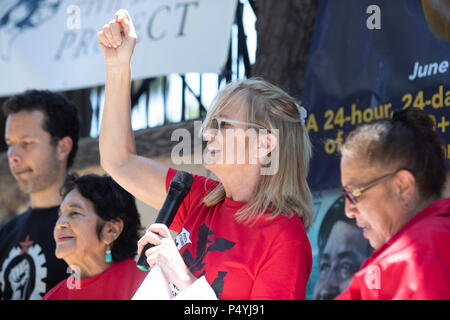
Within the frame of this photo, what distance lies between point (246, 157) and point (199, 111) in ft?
7.08

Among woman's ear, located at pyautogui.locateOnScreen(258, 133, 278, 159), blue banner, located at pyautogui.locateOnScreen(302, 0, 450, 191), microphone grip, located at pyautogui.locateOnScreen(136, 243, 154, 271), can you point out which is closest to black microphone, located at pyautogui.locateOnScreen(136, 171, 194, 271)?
microphone grip, located at pyautogui.locateOnScreen(136, 243, 154, 271)

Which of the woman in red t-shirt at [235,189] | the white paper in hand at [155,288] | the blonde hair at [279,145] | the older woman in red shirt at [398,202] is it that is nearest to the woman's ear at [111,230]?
the woman in red t-shirt at [235,189]

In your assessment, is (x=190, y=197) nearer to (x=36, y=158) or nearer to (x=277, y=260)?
(x=277, y=260)

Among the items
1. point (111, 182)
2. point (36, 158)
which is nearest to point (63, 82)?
point (36, 158)

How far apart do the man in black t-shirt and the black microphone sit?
1.42 m

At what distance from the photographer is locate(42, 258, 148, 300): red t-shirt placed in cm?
285

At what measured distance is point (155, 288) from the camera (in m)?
1.80

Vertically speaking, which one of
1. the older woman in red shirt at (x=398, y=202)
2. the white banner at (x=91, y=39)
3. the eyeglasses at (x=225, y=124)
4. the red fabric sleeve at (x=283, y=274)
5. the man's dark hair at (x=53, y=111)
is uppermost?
the white banner at (x=91, y=39)

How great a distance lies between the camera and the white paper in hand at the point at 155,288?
5.80 ft

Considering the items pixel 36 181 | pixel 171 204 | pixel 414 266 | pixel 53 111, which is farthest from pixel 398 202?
pixel 53 111

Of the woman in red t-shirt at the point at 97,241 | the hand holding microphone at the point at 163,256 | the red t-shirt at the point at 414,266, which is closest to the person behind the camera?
the red t-shirt at the point at 414,266

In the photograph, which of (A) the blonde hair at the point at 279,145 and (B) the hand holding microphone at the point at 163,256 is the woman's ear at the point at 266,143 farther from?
(B) the hand holding microphone at the point at 163,256

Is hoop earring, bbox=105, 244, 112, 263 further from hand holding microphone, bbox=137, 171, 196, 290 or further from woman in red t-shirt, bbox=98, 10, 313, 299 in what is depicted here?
hand holding microphone, bbox=137, 171, 196, 290

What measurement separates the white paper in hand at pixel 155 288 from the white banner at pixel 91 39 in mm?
2044
